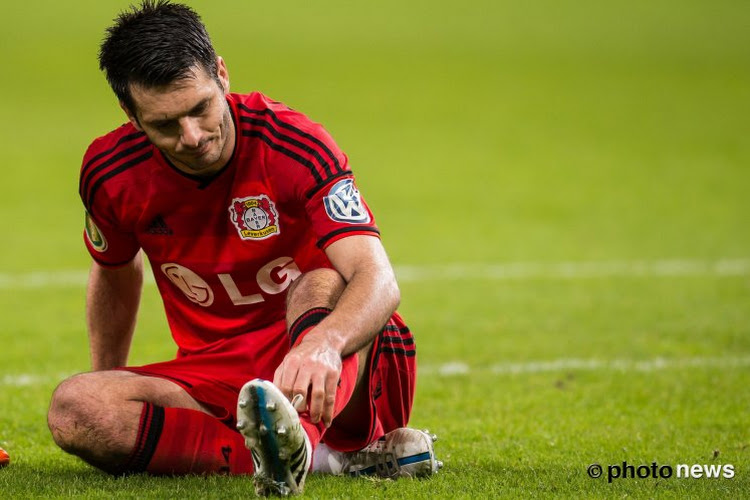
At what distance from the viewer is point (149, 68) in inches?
139

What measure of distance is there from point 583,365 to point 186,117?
11.8ft

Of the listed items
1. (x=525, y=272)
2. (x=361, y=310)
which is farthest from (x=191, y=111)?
(x=525, y=272)

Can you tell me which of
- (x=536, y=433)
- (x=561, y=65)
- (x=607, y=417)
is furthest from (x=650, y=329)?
(x=561, y=65)

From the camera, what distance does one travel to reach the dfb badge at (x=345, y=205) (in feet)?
11.9

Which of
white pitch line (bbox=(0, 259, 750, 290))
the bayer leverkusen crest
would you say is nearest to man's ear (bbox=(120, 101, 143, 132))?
the bayer leverkusen crest

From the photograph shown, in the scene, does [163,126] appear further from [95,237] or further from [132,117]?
[95,237]

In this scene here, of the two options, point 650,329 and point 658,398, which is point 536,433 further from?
point 650,329

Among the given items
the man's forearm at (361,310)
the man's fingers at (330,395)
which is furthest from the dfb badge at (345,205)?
the man's fingers at (330,395)

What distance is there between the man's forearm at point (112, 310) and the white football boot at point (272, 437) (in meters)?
1.30

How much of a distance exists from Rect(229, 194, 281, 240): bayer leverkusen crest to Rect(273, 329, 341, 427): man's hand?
30.8 inches

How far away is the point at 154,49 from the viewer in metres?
3.56

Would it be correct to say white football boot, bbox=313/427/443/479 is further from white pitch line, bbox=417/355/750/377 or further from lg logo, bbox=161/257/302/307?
white pitch line, bbox=417/355/750/377

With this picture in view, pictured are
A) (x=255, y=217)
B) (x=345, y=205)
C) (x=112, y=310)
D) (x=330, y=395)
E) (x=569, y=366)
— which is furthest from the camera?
(x=569, y=366)

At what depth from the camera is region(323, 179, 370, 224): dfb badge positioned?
3.64 meters
